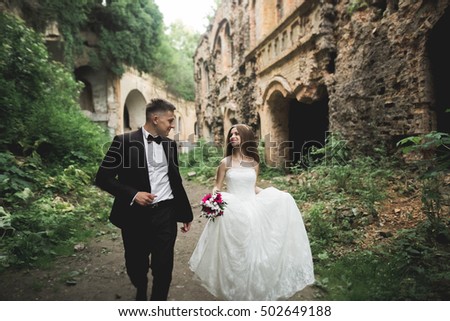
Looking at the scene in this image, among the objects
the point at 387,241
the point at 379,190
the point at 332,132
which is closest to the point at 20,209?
the point at 387,241

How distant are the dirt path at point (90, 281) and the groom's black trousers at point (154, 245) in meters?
0.75

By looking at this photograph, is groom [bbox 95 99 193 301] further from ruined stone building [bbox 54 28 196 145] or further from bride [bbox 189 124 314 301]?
ruined stone building [bbox 54 28 196 145]

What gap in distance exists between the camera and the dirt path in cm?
344

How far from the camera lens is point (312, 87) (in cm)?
822

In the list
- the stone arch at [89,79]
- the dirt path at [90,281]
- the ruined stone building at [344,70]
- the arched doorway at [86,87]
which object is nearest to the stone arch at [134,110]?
the arched doorway at [86,87]

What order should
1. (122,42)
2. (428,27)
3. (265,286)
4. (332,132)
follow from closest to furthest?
(265,286)
(428,27)
(332,132)
(122,42)

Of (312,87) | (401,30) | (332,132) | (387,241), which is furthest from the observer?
(312,87)

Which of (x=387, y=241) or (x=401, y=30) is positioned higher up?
(x=401, y=30)

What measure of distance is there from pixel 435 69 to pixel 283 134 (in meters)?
5.93

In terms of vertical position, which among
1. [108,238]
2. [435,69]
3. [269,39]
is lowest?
[108,238]

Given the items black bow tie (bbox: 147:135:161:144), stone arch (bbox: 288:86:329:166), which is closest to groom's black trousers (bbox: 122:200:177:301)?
black bow tie (bbox: 147:135:161:144)

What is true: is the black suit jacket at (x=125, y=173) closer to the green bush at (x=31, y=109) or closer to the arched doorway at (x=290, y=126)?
the green bush at (x=31, y=109)

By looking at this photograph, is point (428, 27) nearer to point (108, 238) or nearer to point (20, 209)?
point (108, 238)

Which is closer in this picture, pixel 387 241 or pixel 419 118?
pixel 387 241
